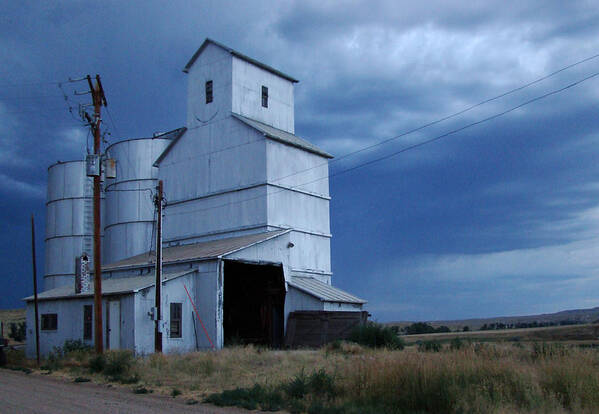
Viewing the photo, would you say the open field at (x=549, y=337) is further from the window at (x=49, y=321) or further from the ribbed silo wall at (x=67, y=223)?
the ribbed silo wall at (x=67, y=223)

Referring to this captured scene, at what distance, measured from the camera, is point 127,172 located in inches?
1719

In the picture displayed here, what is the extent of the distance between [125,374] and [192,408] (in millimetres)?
6753

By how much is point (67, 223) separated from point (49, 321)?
17.3 metres

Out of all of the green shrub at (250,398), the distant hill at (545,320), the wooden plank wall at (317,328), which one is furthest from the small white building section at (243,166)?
the distant hill at (545,320)

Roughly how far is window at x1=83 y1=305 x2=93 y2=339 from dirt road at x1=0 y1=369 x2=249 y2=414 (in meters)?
10.5

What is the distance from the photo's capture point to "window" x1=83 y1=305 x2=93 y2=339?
27.3 m

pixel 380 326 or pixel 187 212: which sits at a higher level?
pixel 187 212

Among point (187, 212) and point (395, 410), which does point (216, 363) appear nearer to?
point (395, 410)

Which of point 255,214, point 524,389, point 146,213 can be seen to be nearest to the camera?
point 524,389

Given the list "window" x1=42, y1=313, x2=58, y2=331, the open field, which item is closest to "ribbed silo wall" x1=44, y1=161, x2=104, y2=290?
"window" x1=42, y1=313, x2=58, y2=331

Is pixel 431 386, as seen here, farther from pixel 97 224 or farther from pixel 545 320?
pixel 545 320

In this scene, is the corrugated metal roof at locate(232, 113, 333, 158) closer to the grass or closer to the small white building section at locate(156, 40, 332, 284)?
the small white building section at locate(156, 40, 332, 284)

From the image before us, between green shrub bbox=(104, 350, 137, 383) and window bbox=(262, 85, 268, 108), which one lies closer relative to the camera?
green shrub bbox=(104, 350, 137, 383)

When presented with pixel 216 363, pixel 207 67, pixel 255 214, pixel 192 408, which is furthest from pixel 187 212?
pixel 192 408
